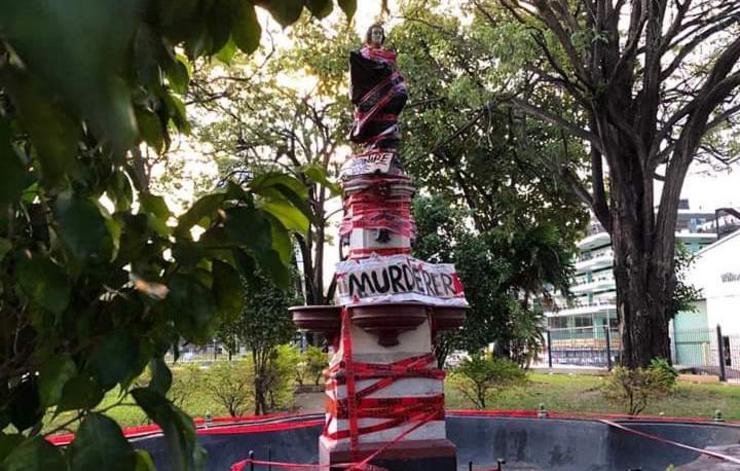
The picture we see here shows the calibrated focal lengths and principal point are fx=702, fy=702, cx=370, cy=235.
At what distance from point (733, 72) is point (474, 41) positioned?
17.6ft

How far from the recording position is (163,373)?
1.07 meters

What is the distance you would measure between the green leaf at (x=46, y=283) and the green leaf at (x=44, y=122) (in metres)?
0.41

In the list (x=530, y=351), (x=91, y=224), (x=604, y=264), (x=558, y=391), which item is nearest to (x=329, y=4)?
(x=91, y=224)

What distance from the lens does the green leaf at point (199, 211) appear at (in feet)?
3.44

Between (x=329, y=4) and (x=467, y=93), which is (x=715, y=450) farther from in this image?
(x=467, y=93)

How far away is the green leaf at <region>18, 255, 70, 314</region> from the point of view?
2.95ft

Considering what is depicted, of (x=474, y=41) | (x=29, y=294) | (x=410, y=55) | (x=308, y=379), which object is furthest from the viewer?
(x=308, y=379)

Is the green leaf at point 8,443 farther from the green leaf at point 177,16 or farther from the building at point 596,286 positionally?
the building at point 596,286

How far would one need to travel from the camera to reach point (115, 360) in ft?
2.81

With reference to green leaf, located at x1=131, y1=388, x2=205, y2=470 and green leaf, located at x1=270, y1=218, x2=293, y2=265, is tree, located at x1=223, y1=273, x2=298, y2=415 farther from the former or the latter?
green leaf, located at x1=131, y1=388, x2=205, y2=470

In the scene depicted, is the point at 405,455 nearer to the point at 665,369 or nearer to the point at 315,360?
the point at 665,369

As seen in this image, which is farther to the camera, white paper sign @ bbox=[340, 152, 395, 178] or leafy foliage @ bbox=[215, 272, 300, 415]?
leafy foliage @ bbox=[215, 272, 300, 415]

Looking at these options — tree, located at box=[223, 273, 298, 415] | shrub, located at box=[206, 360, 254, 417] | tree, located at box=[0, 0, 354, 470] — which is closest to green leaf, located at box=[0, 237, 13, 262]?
tree, located at box=[0, 0, 354, 470]

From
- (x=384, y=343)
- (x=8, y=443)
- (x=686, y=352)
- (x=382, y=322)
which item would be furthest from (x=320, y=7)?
(x=686, y=352)
